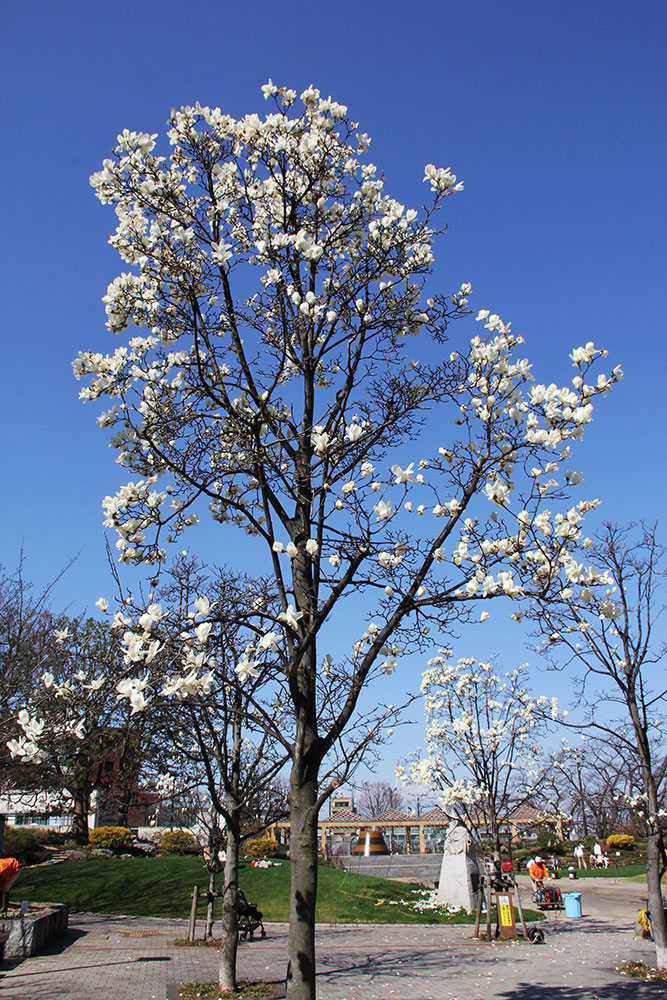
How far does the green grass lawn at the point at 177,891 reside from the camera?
20.1 m

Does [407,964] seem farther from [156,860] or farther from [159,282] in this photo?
[156,860]

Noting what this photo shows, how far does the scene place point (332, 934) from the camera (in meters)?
17.1

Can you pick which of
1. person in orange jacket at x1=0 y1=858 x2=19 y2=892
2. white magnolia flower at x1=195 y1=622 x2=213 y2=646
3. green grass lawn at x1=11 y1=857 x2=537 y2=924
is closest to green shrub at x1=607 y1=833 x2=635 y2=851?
green grass lawn at x1=11 y1=857 x2=537 y2=924

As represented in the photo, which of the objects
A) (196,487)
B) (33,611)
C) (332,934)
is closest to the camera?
(196,487)

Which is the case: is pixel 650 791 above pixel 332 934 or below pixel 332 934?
above

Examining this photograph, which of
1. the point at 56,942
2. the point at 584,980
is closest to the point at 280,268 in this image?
the point at 584,980

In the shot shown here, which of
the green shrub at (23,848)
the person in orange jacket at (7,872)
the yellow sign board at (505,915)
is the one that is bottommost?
the yellow sign board at (505,915)

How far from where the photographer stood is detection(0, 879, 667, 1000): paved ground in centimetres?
1005

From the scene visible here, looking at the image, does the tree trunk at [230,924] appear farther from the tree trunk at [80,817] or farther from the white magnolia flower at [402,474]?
the tree trunk at [80,817]

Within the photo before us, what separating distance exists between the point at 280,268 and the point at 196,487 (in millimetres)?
1864

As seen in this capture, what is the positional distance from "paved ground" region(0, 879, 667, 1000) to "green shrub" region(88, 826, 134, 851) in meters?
11.8

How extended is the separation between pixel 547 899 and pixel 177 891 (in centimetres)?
1227

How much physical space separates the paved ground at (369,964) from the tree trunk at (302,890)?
16.5ft

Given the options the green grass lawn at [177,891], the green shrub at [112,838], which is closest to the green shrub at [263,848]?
the green grass lawn at [177,891]
